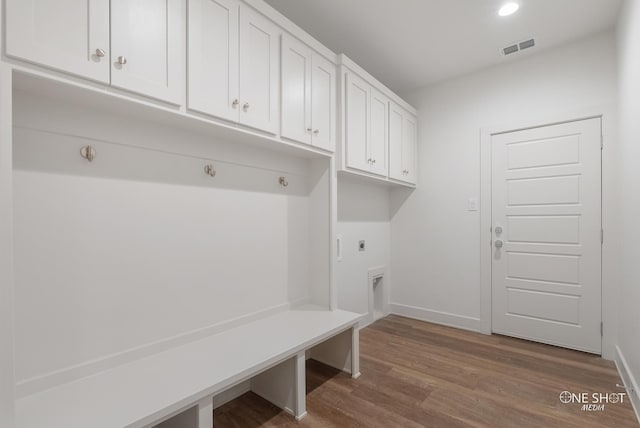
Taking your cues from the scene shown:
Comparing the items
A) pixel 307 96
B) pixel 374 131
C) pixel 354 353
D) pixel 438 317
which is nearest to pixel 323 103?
pixel 307 96

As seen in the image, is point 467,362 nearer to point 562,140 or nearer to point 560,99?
point 562,140

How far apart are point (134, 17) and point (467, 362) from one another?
303cm

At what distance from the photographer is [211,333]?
1.84m

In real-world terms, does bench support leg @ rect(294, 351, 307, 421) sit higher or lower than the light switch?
lower

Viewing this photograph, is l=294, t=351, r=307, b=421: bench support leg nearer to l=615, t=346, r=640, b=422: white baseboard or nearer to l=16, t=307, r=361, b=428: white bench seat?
l=16, t=307, r=361, b=428: white bench seat

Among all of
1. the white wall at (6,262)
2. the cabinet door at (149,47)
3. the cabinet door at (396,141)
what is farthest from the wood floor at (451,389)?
the cabinet door at (149,47)

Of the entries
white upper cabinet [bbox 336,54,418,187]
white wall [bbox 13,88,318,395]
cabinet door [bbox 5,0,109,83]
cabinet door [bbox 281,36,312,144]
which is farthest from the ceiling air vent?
cabinet door [bbox 5,0,109,83]

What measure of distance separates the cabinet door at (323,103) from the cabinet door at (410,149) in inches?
50.1

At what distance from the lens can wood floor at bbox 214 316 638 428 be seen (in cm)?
175

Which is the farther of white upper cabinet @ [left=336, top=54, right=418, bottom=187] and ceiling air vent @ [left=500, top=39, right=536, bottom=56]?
ceiling air vent @ [left=500, top=39, right=536, bottom=56]

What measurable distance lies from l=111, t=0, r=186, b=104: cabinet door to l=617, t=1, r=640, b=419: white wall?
2.52 meters

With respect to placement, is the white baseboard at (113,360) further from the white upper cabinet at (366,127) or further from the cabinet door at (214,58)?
the white upper cabinet at (366,127)

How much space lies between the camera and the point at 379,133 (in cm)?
286

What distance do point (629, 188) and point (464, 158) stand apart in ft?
4.59
